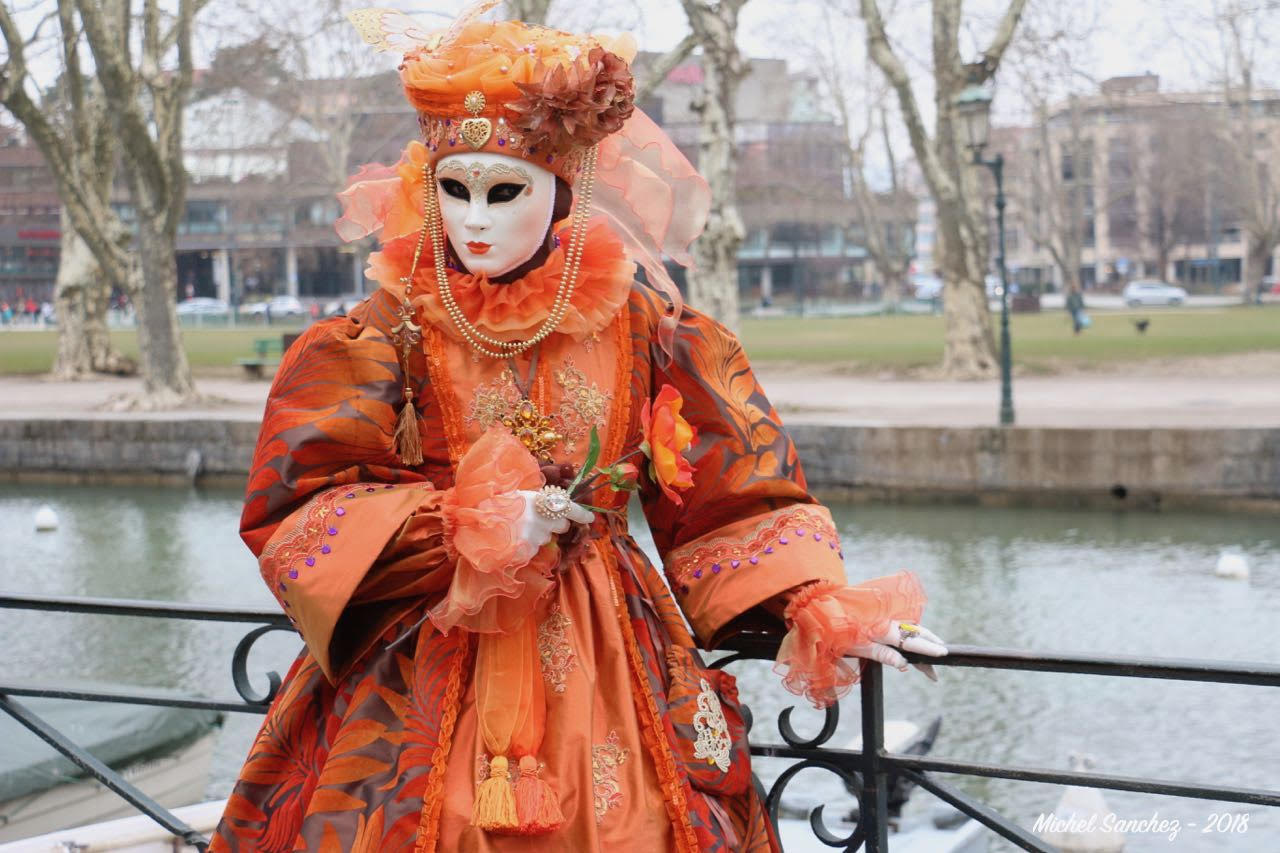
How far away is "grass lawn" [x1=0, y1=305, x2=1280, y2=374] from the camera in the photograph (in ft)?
69.9

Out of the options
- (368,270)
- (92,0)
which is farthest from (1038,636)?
(92,0)

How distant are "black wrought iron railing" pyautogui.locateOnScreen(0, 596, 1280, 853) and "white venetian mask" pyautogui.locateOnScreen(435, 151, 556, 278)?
0.69 m

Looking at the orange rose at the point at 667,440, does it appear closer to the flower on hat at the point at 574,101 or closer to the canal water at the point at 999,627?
the flower on hat at the point at 574,101

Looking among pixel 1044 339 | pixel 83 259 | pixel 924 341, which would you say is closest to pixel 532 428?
pixel 83 259

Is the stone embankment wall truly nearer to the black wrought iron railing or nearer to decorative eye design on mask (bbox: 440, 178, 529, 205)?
the black wrought iron railing

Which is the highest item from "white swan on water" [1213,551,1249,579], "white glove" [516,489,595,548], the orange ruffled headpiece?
the orange ruffled headpiece

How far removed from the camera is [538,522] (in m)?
2.04

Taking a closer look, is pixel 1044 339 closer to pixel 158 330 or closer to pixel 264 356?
pixel 264 356

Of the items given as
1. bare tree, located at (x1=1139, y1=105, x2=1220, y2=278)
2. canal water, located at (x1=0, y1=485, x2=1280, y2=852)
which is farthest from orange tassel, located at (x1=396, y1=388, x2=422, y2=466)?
bare tree, located at (x1=1139, y1=105, x2=1220, y2=278)

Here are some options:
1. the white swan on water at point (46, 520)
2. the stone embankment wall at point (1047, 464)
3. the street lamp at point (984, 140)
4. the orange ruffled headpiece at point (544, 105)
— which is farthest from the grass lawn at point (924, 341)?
the orange ruffled headpiece at point (544, 105)

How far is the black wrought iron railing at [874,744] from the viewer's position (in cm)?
207

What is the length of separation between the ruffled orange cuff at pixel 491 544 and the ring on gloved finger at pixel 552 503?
2 cm

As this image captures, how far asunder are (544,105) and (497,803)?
998 mm

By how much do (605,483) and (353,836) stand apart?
600mm
